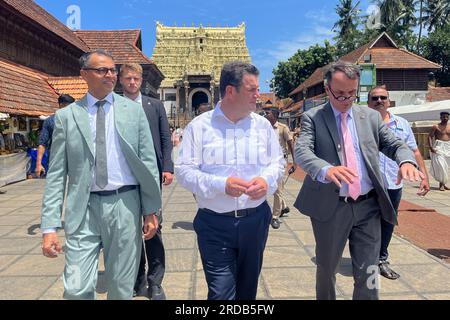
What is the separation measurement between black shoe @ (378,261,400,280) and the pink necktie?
1.80m

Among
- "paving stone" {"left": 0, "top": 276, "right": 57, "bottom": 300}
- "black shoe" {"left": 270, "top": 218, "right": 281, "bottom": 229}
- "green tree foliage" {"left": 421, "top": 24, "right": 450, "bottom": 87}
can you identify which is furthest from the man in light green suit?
"green tree foliage" {"left": 421, "top": 24, "right": 450, "bottom": 87}

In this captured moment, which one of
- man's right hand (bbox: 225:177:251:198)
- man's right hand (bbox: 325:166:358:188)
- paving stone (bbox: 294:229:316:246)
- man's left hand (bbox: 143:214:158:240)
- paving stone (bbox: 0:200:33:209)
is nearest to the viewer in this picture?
man's right hand (bbox: 225:177:251:198)

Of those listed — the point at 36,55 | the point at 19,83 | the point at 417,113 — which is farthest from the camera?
the point at 417,113

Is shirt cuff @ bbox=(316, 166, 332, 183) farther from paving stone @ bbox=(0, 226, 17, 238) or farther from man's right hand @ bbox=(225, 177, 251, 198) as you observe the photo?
paving stone @ bbox=(0, 226, 17, 238)

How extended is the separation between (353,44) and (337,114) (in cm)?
4589

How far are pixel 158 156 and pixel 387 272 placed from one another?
2654mm

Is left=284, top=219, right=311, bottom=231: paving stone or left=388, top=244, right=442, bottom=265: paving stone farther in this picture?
left=284, top=219, right=311, bottom=231: paving stone

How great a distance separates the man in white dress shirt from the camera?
7.74 feet

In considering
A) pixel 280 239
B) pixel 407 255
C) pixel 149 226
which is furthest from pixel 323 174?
pixel 280 239

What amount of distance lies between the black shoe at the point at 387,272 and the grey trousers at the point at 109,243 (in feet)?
9.04

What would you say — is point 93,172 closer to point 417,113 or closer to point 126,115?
point 126,115

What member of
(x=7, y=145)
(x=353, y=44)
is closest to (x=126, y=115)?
(x=7, y=145)

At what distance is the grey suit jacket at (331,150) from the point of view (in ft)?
8.78
